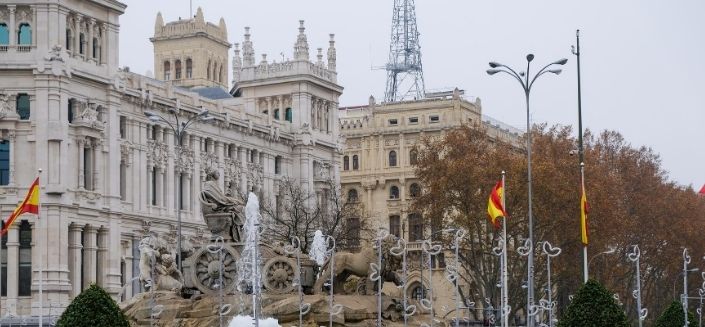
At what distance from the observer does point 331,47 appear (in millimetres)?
111812

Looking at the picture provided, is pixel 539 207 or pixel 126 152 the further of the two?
pixel 126 152

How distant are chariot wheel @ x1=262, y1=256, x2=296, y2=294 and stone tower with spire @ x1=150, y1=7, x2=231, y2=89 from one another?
7405 cm

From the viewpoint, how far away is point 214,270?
43625 millimetres

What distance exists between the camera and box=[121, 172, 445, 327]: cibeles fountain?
42500 mm

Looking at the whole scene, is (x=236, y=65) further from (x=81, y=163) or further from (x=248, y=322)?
(x=248, y=322)

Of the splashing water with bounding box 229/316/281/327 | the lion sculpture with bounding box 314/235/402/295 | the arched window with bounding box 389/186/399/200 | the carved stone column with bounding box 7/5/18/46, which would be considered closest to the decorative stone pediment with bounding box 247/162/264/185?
the arched window with bounding box 389/186/399/200

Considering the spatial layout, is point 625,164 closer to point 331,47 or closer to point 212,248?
point 331,47

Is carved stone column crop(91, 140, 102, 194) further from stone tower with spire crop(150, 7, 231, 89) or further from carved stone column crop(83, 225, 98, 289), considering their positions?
stone tower with spire crop(150, 7, 231, 89)

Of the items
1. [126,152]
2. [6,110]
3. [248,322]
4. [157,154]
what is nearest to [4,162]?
[6,110]

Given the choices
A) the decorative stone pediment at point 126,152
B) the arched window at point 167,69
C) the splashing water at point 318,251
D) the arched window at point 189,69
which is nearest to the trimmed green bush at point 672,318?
the splashing water at point 318,251

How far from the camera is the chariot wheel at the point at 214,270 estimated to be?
142 ft

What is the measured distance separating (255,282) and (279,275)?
1.58 meters

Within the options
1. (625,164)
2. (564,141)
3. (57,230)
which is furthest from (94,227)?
(625,164)

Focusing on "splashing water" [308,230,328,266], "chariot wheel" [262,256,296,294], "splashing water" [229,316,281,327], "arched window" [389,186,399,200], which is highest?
"arched window" [389,186,399,200]
